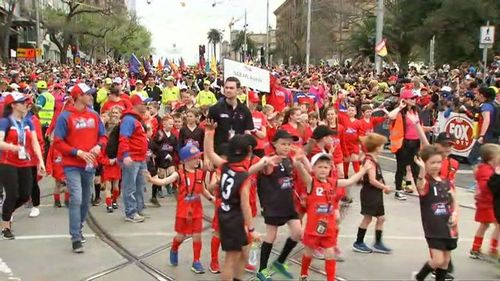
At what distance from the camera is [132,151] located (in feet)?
27.4

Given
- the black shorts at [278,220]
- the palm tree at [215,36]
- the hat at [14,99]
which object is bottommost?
the black shorts at [278,220]

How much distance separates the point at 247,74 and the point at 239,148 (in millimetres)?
4312

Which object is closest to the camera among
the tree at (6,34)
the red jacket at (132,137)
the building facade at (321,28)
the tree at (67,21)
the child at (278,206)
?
the child at (278,206)

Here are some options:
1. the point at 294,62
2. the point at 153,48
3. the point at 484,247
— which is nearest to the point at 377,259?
the point at 484,247

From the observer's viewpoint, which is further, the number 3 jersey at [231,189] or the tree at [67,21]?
the tree at [67,21]

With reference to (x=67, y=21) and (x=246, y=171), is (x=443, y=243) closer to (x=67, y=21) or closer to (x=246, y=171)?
(x=246, y=171)

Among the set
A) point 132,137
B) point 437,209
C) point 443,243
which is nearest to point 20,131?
point 132,137

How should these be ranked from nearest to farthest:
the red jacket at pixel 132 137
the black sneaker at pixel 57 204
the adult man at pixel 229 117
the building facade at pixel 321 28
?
1. the adult man at pixel 229 117
2. the red jacket at pixel 132 137
3. the black sneaker at pixel 57 204
4. the building facade at pixel 321 28

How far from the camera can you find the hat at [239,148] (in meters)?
5.02

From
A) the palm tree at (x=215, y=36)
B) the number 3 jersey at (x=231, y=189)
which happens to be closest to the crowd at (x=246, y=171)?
the number 3 jersey at (x=231, y=189)

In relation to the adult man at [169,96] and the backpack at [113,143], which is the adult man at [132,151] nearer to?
the backpack at [113,143]

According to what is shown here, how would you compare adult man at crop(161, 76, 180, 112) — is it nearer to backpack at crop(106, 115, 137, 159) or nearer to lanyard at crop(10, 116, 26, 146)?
backpack at crop(106, 115, 137, 159)

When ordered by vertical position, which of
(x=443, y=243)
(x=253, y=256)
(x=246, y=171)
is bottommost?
(x=253, y=256)

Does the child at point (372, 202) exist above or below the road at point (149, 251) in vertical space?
above
